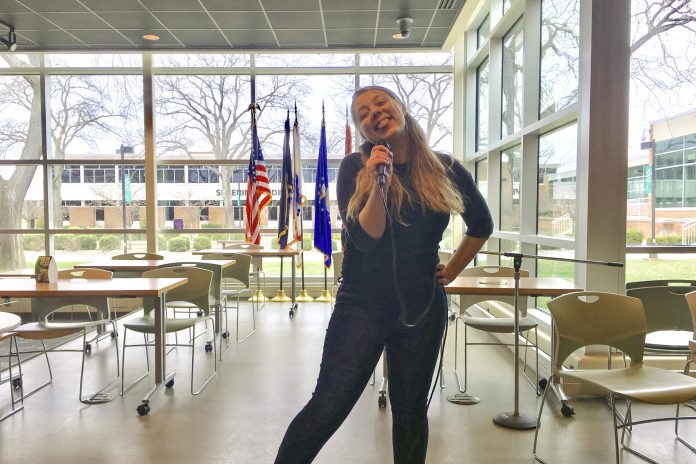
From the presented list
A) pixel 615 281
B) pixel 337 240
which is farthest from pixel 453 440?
pixel 337 240

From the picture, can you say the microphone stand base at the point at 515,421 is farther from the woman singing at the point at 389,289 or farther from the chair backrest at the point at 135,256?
the chair backrest at the point at 135,256

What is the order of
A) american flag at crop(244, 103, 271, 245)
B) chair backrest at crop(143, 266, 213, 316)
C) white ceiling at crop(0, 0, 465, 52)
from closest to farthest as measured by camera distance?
chair backrest at crop(143, 266, 213, 316) < white ceiling at crop(0, 0, 465, 52) < american flag at crop(244, 103, 271, 245)

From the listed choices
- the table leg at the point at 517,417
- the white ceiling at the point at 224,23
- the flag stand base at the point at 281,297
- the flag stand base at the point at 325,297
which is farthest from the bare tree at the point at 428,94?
the table leg at the point at 517,417

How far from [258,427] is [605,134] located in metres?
2.71

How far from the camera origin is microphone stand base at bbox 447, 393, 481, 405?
3322mm

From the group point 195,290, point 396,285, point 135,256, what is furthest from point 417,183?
point 135,256

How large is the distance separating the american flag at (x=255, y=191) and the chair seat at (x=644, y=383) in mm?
4958

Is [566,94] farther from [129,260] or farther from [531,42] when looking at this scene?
[129,260]

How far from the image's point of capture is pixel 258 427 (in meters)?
2.93

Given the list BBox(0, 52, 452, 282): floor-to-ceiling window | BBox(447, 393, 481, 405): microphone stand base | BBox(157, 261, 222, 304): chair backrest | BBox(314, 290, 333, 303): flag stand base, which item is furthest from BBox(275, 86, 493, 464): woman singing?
BBox(0, 52, 452, 282): floor-to-ceiling window

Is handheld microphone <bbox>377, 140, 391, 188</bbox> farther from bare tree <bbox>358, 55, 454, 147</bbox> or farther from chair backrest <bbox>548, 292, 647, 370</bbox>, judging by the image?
bare tree <bbox>358, 55, 454, 147</bbox>

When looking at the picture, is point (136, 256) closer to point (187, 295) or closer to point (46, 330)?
point (187, 295)

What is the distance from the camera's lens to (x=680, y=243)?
12.3 ft

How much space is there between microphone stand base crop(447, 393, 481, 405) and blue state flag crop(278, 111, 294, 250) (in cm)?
377
